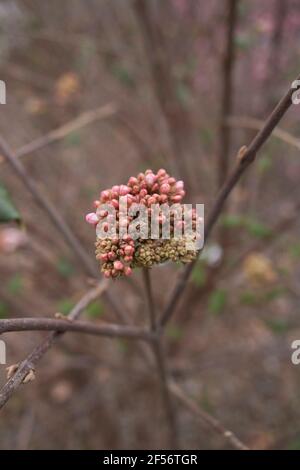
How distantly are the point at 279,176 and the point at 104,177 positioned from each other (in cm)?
165

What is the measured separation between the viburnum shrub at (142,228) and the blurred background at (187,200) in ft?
4.47

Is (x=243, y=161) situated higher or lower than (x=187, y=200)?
lower

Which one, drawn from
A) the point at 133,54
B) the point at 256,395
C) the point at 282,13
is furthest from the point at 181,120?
the point at 256,395

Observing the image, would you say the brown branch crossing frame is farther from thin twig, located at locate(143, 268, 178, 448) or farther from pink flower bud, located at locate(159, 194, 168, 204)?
pink flower bud, located at locate(159, 194, 168, 204)

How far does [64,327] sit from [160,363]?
23.9 inches

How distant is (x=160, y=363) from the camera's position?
151 centimetres

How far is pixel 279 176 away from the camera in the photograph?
422cm

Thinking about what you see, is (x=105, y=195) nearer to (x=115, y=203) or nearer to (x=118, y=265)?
(x=115, y=203)

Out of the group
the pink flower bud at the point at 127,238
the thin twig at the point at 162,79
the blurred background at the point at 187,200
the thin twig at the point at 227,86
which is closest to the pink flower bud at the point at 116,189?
the pink flower bud at the point at 127,238

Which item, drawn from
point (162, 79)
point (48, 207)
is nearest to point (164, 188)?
point (48, 207)

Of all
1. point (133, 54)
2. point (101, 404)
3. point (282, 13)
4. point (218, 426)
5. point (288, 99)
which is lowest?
point (218, 426)

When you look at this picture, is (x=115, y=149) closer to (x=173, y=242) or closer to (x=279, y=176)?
(x=279, y=176)

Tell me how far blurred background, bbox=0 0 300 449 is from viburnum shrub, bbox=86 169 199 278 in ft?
4.47

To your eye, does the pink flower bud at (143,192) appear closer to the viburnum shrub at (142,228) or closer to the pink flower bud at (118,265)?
the viburnum shrub at (142,228)
